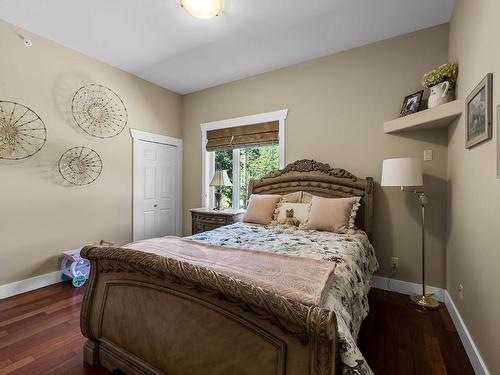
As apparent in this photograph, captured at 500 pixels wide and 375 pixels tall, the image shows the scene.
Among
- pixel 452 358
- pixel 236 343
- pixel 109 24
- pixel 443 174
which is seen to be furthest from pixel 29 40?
pixel 452 358

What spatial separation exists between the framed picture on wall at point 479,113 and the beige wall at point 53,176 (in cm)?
394

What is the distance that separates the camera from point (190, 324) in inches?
47.3

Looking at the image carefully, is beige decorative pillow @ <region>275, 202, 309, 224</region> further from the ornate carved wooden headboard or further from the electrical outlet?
the electrical outlet

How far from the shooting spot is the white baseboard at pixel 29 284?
8.54ft

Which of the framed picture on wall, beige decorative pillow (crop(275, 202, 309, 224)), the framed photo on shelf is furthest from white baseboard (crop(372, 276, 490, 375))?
the framed photo on shelf

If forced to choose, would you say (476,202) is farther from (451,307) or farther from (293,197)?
(293,197)

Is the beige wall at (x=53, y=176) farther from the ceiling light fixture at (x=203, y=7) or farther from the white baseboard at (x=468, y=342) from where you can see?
the white baseboard at (x=468, y=342)

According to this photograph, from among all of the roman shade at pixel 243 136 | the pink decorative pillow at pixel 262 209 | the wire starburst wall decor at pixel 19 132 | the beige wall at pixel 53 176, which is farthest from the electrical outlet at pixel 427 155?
the wire starburst wall decor at pixel 19 132

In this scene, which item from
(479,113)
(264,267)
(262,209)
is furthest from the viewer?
(262,209)

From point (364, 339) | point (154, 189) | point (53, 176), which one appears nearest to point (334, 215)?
point (364, 339)

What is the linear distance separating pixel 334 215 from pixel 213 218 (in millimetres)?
1718

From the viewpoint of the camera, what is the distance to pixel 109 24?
2.59m

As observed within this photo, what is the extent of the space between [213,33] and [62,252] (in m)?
3.14

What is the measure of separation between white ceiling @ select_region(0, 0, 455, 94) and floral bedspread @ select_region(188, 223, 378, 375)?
215 centimetres
